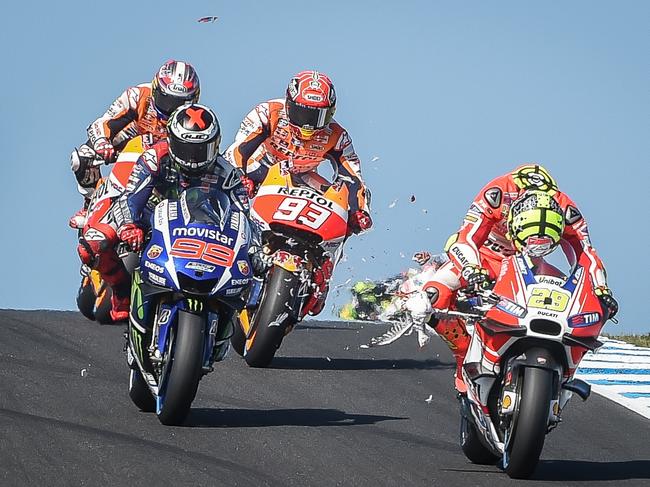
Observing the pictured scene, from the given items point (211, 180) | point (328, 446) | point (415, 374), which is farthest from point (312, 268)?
point (328, 446)

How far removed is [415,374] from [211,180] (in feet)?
13.4

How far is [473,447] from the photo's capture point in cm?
832

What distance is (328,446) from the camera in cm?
816

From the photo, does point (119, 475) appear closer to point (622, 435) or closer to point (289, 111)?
point (622, 435)

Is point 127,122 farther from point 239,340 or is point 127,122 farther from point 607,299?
point 607,299

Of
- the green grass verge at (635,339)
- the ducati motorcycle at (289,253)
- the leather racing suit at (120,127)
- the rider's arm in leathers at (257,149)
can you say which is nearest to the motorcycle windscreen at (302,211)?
the ducati motorcycle at (289,253)

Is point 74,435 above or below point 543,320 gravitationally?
below

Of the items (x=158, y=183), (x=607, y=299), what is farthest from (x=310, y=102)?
(x=607, y=299)

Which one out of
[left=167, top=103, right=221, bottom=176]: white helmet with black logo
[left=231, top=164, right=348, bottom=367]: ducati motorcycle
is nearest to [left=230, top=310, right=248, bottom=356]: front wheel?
[left=231, top=164, right=348, bottom=367]: ducati motorcycle

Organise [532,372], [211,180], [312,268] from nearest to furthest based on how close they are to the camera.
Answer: [532,372]
[211,180]
[312,268]

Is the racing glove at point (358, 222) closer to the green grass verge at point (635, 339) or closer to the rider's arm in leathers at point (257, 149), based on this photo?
the rider's arm in leathers at point (257, 149)

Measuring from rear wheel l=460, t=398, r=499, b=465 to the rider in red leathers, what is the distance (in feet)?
19.8

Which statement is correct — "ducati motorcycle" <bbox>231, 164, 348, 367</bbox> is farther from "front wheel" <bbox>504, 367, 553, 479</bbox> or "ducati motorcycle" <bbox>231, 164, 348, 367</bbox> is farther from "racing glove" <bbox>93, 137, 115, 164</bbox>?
"front wheel" <bbox>504, 367, 553, 479</bbox>

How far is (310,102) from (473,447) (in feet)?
17.3
